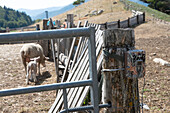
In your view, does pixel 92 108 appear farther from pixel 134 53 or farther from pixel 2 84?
pixel 2 84

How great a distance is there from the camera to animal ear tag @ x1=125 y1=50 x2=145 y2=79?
214 centimetres

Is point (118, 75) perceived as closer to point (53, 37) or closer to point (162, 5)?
point (53, 37)

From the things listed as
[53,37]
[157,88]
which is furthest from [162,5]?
[53,37]

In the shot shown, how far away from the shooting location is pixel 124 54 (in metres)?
2.20

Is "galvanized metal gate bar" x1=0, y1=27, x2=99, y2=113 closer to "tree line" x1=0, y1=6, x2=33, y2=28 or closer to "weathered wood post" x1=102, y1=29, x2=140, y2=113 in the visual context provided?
"weathered wood post" x1=102, y1=29, x2=140, y2=113

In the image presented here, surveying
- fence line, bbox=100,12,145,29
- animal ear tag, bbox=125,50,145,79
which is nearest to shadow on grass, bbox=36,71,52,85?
animal ear tag, bbox=125,50,145,79

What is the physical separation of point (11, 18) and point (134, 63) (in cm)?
17849

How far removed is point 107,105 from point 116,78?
297mm

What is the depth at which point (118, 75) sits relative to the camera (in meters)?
2.24

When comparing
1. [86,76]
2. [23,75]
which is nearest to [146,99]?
[86,76]

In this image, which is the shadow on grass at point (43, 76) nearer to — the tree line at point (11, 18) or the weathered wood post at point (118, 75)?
the weathered wood post at point (118, 75)

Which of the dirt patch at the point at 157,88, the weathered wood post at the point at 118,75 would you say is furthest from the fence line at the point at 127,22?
the weathered wood post at the point at 118,75

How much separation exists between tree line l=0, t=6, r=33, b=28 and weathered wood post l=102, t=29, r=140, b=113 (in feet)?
499

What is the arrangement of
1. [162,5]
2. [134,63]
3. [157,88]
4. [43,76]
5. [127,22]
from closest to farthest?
[134,63], [157,88], [43,76], [127,22], [162,5]
